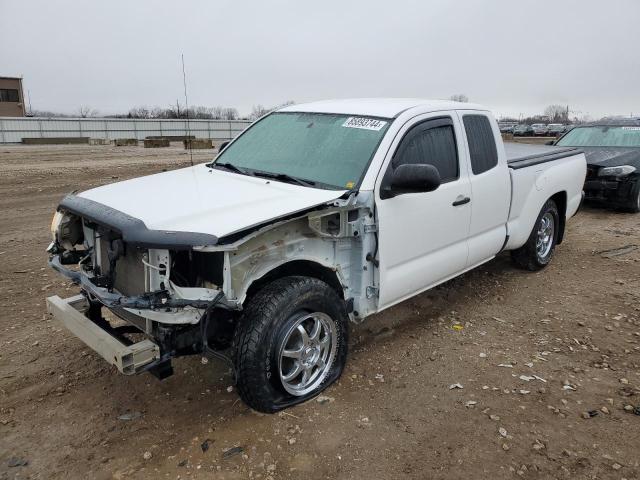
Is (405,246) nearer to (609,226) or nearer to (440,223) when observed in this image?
(440,223)

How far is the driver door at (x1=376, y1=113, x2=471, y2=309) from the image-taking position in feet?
12.2

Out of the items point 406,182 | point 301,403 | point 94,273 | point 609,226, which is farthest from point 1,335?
point 609,226

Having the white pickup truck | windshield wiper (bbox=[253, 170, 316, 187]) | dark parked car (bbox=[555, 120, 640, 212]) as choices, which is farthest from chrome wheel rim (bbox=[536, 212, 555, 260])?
dark parked car (bbox=[555, 120, 640, 212])

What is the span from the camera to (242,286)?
3.02 meters

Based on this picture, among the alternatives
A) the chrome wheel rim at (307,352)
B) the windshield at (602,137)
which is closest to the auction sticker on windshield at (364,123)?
the chrome wheel rim at (307,352)

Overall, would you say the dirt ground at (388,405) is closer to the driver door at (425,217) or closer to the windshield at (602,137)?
the driver door at (425,217)

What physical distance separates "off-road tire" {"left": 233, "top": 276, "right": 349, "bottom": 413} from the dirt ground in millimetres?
204

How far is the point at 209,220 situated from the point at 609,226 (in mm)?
8011

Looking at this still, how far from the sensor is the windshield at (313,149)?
12.3ft

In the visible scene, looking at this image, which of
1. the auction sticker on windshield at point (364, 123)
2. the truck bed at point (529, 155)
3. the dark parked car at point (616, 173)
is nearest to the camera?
the auction sticker on windshield at point (364, 123)

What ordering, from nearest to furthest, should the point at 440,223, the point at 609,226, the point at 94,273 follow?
1. the point at 94,273
2. the point at 440,223
3. the point at 609,226

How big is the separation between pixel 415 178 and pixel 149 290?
1807mm

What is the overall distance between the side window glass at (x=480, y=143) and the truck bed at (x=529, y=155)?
47 centimetres

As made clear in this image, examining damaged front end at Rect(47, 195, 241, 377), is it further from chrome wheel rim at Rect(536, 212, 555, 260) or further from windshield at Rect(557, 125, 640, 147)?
windshield at Rect(557, 125, 640, 147)
